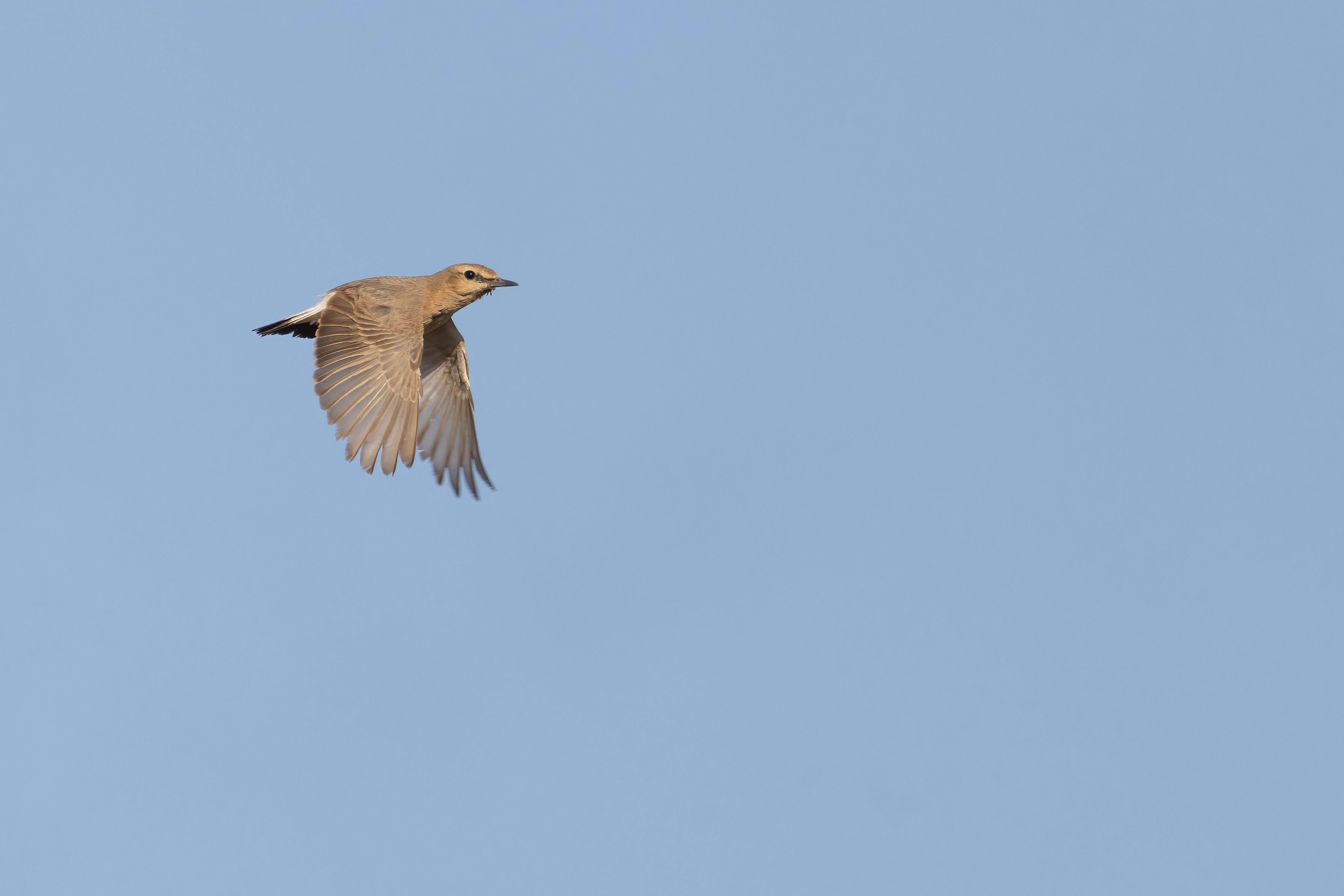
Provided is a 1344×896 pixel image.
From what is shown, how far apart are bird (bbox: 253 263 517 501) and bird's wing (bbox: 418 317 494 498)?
0.04 ft

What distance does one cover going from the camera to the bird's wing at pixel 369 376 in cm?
2012

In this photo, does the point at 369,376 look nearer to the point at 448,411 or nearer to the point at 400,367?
the point at 400,367

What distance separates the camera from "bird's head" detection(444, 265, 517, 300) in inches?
882

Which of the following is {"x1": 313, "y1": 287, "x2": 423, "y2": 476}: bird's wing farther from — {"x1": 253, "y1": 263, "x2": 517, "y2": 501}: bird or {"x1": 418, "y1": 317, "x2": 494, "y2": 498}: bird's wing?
{"x1": 418, "y1": 317, "x2": 494, "y2": 498}: bird's wing

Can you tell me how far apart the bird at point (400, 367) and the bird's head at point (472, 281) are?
11mm

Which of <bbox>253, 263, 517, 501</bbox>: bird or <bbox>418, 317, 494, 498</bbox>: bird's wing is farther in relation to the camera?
<bbox>418, 317, 494, 498</bbox>: bird's wing

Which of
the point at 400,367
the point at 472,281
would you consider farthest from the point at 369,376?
the point at 472,281

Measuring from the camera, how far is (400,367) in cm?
2095

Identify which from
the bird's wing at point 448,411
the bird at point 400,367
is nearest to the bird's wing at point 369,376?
the bird at point 400,367

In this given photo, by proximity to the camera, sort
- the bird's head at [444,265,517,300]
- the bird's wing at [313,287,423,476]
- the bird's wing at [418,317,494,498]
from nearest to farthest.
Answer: the bird's wing at [313,287,423,476] < the bird's head at [444,265,517,300] < the bird's wing at [418,317,494,498]

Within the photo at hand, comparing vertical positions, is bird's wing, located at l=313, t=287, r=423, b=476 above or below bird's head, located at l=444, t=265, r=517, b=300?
below

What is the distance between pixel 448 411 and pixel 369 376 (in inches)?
144

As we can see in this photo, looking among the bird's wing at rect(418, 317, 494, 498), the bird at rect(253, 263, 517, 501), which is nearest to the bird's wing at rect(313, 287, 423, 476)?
the bird at rect(253, 263, 517, 501)

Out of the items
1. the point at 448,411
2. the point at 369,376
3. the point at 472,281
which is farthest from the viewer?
the point at 448,411
